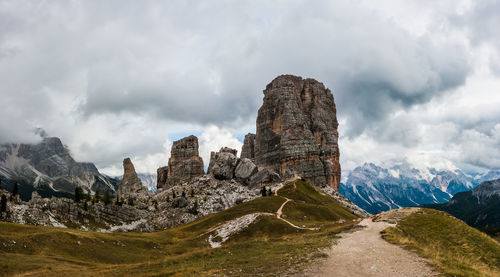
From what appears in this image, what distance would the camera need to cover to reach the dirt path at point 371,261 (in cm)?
2553

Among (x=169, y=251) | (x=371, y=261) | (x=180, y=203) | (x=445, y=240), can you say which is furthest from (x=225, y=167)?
(x=371, y=261)

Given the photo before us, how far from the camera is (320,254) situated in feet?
104

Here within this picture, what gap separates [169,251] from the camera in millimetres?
67125

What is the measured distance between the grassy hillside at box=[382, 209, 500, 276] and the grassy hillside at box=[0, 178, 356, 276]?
1013 centimetres

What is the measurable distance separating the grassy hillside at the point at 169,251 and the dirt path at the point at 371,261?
2.31 m

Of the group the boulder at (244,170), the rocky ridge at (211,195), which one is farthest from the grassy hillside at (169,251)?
the boulder at (244,170)

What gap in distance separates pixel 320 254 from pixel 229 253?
43.0 feet

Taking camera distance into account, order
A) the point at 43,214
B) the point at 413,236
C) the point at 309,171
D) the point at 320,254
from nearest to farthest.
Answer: the point at 320,254 < the point at 413,236 < the point at 43,214 < the point at 309,171

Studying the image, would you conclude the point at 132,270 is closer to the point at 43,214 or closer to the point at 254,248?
the point at 254,248

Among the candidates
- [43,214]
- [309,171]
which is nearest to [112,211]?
[43,214]

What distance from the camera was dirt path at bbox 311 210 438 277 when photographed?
25.5m

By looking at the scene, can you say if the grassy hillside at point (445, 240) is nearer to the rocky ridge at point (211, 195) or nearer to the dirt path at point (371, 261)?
the dirt path at point (371, 261)

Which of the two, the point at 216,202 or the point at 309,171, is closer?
the point at 216,202

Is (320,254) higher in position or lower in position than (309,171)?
lower
